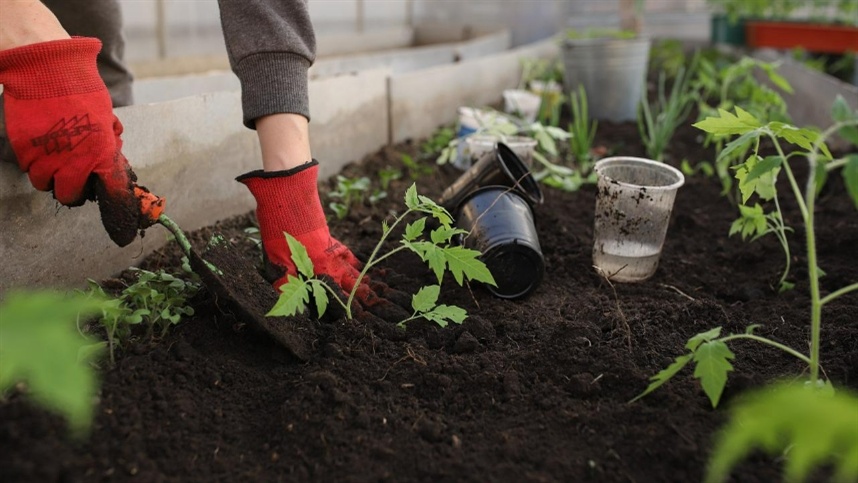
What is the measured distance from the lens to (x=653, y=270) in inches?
80.0

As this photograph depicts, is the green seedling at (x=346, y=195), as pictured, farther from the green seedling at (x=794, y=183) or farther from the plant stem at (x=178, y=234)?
the green seedling at (x=794, y=183)

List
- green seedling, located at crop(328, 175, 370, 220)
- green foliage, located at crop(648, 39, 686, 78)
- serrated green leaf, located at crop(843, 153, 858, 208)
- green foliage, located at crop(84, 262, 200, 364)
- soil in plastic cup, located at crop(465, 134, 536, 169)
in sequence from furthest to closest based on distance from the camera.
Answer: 1. green foliage, located at crop(648, 39, 686, 78)
2. soil in plastic cup, located at crop(465, 134, 536, 169)
3. green seedling, located at crop(328, 175, 370, 220)
4. green foliage, located at crop(84, 262, 200, 364)
5. serrated green leaf, located at crop(843, 153, 858, 208)

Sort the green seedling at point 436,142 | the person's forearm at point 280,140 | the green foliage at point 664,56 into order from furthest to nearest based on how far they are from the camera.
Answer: the green foliage at point 664,56 → the green seedling at point 436,142 → the person's forearm at point 280,140

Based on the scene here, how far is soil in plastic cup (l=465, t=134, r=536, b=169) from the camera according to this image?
261 centimetres

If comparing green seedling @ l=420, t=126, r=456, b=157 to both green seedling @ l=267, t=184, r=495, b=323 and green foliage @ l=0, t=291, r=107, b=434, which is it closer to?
green seedling @ l=267, t=184, r=495, b=323

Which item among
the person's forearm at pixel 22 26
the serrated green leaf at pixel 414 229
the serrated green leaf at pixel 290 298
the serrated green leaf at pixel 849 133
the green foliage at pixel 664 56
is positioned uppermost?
the person's forearm at pixel 22 26

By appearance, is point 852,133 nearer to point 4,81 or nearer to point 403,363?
point 403,363

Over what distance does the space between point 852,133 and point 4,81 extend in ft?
5.08

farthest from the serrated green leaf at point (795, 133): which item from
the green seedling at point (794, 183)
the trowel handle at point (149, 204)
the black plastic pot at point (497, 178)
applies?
the trowel handle at point (149, 204)

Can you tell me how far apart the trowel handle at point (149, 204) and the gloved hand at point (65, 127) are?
11 mm

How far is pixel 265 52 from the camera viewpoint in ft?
5.67

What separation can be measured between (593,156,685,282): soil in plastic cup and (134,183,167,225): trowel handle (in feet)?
3.89

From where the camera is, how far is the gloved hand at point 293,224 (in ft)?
5.63

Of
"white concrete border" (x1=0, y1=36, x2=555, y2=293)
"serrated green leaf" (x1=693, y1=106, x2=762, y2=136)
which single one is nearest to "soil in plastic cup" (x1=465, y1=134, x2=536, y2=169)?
"white concrete border" (x1=0, y1=36, x2=555, y2=293)
